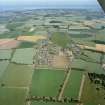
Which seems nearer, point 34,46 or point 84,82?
point 84,82

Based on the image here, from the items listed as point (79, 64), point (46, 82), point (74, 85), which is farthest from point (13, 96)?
point (79, 64)

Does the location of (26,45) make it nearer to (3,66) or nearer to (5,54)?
(5,54)

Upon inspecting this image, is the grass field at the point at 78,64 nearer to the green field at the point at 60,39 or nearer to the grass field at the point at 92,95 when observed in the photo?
the grass field at the point at 92,95

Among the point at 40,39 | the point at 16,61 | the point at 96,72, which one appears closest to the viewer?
the point at 96,72

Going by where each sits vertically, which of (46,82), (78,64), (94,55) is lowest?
(94,55)

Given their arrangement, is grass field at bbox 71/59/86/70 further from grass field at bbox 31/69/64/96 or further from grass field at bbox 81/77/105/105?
grass field at bbox 81/77/105/105

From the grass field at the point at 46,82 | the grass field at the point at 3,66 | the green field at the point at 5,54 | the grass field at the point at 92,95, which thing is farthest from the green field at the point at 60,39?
the grass field at the point at 92,95

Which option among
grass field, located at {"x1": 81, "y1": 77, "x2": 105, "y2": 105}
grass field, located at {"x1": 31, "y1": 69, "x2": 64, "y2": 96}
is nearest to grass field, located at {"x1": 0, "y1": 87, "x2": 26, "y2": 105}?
grass field, located at {"x1": 31, "y1": 69, "x2": 64, "y2": 96}

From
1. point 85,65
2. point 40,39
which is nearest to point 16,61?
point 85,65

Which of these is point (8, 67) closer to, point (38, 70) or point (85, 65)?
point (38, 70)
